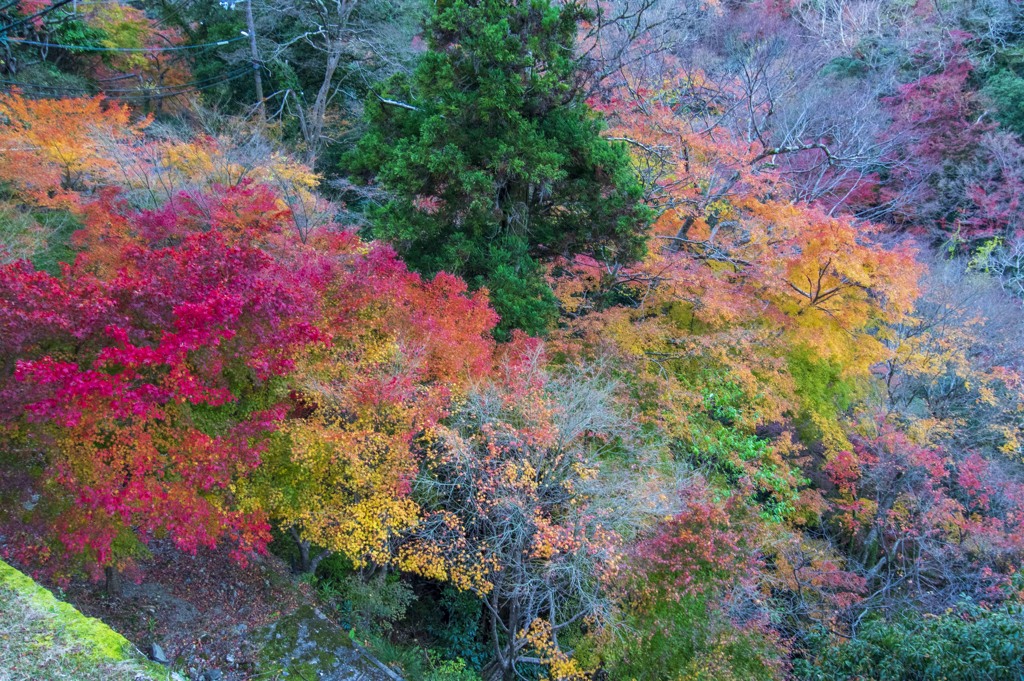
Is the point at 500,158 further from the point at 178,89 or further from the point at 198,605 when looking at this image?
the point at 178,89

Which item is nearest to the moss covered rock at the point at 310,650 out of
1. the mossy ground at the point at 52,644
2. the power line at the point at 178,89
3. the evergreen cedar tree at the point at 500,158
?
the mossy ground at the point at 52,644

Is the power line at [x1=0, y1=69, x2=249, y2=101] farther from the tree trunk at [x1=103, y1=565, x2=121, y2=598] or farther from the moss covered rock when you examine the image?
the moss covered rock

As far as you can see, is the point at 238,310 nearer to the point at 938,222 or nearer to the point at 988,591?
the point at 988,591

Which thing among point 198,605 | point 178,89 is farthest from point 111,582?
point 178,89

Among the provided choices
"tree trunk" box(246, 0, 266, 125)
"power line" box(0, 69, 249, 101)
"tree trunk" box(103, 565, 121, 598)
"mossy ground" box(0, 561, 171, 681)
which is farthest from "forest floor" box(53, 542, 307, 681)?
"power line" box(0, 69, 249, 101)

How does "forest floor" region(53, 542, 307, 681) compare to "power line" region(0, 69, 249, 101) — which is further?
"power line" region(0, 69, 249, 101)

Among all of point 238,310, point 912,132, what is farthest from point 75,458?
point 912,132

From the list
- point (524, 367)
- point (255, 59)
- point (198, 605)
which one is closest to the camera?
point (198, 605)

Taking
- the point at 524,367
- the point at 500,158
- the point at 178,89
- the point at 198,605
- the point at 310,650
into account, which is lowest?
the point at 310,650

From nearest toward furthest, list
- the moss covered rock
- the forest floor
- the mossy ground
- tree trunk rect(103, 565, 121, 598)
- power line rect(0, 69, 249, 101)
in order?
the mossy ground → the forest floor → tree trunk rect(103, 565, 121, 598) → the moss covered rock → power line rect(0, 69, 249, 101)

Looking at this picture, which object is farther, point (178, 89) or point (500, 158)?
point (178, 89)
